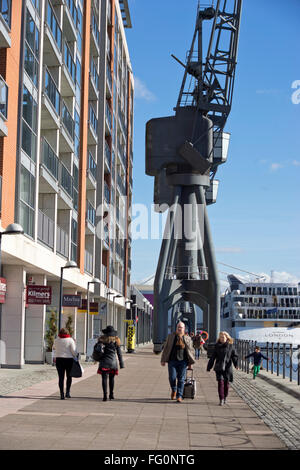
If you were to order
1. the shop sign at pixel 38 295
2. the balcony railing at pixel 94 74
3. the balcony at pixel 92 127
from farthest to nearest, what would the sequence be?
the balcony railing at pixel 94 74 < the balcony at pixel 92 127 < the shop sign at pixel 38 295

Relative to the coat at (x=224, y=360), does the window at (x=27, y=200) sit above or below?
above

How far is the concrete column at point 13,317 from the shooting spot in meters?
26.0

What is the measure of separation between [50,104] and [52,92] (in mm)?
1036

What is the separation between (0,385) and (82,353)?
24.6 metres

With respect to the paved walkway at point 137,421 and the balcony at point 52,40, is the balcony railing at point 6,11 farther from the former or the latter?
the paved walkway at point 137,421

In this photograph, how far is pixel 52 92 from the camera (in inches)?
1204

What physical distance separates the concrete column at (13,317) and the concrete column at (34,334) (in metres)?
3.39

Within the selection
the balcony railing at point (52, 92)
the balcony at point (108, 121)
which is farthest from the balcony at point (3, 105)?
the balcony at point (108, 121)

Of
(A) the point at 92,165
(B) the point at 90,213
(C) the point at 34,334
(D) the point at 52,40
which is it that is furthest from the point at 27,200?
(A) the point at 92,165

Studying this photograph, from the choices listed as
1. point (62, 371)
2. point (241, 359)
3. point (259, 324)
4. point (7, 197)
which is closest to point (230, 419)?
point (62, 371)

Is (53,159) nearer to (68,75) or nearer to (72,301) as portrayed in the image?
(68,75)

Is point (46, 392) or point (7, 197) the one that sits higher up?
point (7, 197)

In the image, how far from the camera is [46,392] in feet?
53.4
